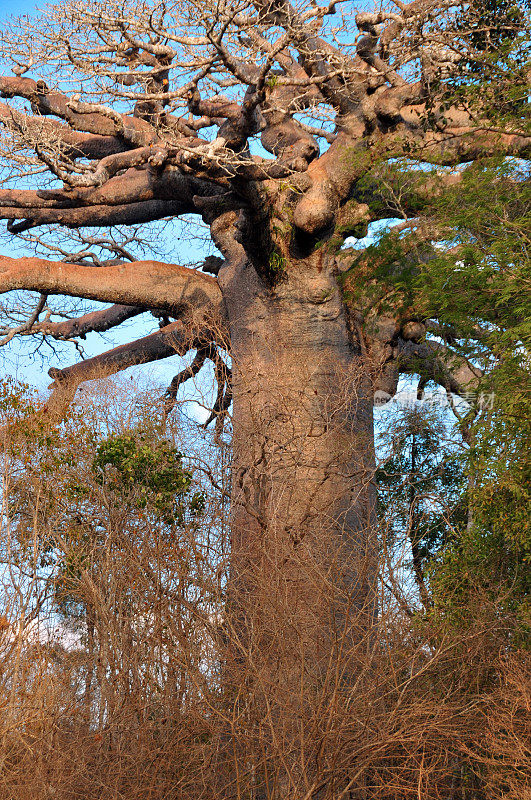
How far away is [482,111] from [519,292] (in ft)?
10.0

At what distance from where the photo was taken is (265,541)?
6.73 m

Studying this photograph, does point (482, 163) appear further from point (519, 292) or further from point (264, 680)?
point (264, 680)

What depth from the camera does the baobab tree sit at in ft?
28.2

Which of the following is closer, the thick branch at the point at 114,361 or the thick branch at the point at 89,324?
the thick branch at the point at 114,361

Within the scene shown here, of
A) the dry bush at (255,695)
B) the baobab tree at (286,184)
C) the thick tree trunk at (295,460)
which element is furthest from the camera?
the baobab tree at (286,184)

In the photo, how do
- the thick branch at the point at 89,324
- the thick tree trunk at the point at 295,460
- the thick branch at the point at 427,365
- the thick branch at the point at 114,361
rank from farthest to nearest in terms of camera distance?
the thick branch at the point at 89,324 < the thick branch at the point at 114,361 < the thick branch at the point at 427,365 < the thick tree trunk at the point at 295,460

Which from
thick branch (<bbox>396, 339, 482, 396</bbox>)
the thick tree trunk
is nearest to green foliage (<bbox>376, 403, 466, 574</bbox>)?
thick branch (<bbox>396, 339, 482, 396</bbox>)

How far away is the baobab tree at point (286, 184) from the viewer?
8594 mm

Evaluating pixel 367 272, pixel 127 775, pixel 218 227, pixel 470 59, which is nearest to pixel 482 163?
pixel 470 59

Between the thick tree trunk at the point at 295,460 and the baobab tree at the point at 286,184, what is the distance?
Result: 30 millimetres

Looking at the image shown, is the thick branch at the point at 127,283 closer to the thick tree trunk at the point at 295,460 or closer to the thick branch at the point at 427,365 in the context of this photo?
the thick tree trunk at the point at 295,460

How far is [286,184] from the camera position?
9.51 meters

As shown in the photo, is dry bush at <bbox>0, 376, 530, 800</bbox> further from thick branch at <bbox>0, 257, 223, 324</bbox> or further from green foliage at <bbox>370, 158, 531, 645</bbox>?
thick branch at <bbox>0, 257, 223, 324</bbox>

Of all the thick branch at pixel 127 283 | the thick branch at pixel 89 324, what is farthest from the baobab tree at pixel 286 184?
the thick branch at pixel 89 324
